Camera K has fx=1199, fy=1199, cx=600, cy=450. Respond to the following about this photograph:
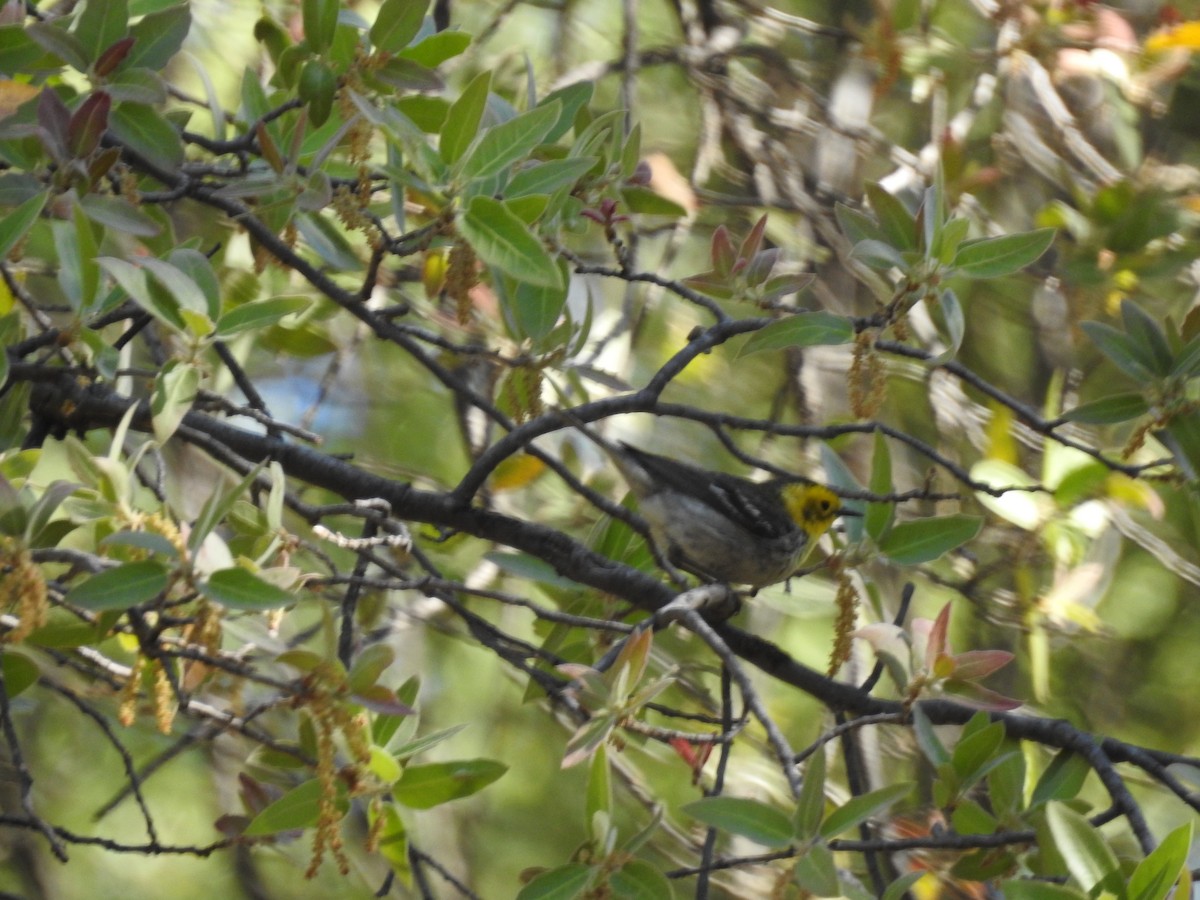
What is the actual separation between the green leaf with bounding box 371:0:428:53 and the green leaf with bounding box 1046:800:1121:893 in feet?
5.08

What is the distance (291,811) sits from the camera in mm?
1625

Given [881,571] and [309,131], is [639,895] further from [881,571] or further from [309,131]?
[881,571]

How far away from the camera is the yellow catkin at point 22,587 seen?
51.8 inches

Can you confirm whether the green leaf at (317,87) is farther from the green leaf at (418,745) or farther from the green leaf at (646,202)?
the green leaf at (418,745)

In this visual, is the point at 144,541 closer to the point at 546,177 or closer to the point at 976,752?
the point at 546,177

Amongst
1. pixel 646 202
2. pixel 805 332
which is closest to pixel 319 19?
pixel 646 202

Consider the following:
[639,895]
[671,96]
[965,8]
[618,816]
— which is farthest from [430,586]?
[965,8]

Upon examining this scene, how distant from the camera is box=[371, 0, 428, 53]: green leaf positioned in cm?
197

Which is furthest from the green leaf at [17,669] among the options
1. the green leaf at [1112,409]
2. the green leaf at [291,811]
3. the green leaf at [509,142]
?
the green leaf at [1112,409]

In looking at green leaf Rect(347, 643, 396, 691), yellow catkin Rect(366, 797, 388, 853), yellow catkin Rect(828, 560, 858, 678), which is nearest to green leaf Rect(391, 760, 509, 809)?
yellow catkin Rect(366, 797, 388, 853)

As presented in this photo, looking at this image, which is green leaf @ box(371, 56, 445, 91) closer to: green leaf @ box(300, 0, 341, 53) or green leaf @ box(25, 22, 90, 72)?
green leaf @ box(300, 0, 341, 53)

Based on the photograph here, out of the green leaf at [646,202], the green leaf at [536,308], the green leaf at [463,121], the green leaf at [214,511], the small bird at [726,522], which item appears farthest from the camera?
the small bird at [726,522]

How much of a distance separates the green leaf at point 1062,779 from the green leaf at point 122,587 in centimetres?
142

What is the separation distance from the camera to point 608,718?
1.61m
